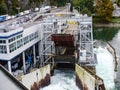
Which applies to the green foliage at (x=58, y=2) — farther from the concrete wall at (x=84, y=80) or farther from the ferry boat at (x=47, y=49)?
the concrete wall at (x=84, y=80)

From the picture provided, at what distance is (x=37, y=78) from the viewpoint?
29.2m

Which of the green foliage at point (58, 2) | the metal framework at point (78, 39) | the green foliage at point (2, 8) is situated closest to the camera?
the metal framework at point (78, 39)

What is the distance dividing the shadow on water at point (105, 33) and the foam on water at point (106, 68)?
14.3m

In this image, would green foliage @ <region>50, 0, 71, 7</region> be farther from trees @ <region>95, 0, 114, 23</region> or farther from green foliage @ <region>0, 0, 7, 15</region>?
green foliage @ <region>0, 0, 7, 15</region>

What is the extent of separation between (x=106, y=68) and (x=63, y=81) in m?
7.58

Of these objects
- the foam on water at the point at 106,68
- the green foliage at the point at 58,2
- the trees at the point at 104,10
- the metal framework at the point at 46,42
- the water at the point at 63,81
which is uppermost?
the green foliage at the point at 58,2

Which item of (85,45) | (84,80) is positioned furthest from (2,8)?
(84,80)

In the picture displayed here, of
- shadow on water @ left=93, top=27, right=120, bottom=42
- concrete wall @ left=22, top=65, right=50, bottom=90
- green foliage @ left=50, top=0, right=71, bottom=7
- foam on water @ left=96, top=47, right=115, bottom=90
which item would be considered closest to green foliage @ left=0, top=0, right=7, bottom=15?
shadow on water @ left=93, top=27, right=120, bottom=42

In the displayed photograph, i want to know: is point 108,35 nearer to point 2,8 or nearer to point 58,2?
point 2,8

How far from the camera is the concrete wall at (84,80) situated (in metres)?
26.2

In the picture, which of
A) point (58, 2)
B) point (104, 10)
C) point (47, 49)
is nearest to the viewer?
point (47, 49)

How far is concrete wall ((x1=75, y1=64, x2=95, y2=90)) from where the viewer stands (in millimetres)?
26191

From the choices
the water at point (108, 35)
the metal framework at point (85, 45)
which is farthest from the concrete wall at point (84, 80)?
the water at point (108, 35)

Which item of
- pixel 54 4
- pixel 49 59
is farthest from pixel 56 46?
pixel 54 4
